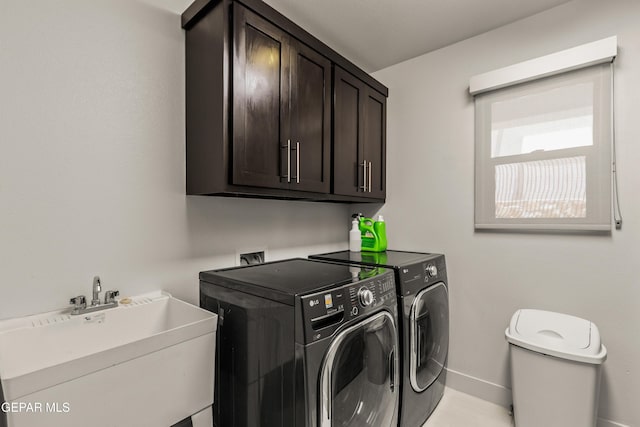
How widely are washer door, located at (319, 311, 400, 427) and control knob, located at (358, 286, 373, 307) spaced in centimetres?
7

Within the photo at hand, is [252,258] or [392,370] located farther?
[252,258]

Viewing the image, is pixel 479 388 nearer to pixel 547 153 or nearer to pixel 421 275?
pixel 421 275

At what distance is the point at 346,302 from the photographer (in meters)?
1.26

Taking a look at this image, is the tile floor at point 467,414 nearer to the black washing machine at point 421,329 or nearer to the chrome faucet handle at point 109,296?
A: the black washing machine at point 421,329

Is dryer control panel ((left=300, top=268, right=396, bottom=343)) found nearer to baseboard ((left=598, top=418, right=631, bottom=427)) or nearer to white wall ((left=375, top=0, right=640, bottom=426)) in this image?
white wall ((left=375, top=0, right=640, bottom=426))

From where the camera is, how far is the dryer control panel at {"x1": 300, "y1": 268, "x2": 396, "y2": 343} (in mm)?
1113

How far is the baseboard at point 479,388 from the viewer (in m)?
2.02

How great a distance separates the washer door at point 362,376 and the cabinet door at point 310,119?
2.70 feet

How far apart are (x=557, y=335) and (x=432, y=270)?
2.35 feet

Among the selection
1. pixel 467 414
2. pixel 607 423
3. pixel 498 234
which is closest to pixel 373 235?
pixel 498 234

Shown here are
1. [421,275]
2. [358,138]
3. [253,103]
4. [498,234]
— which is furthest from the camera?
[358,138]

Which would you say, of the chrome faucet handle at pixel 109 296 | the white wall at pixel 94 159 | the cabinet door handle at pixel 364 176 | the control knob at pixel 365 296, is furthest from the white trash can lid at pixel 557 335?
the chrome faucet handle at pixel 109 296

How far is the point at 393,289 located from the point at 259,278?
2.27ft

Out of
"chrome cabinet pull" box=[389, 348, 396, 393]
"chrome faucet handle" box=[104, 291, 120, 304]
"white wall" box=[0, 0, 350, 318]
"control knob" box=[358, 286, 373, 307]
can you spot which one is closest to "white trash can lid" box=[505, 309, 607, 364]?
"chrome cabinet pull" box=[389, 348, 396, 393]
